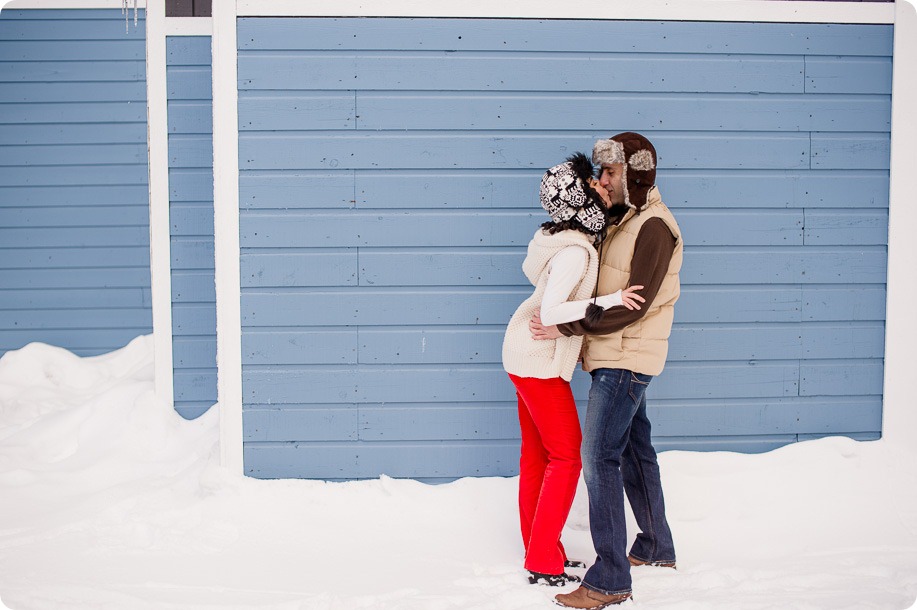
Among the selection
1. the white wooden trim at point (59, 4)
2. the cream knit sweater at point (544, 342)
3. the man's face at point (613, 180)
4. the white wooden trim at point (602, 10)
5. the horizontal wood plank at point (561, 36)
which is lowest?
the cream knit sweater at point (544, 342)

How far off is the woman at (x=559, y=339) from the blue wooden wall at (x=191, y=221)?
241 cm

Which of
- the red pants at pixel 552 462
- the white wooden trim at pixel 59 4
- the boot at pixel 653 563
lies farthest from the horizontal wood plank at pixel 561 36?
the white wooden trim at pixel 59 4

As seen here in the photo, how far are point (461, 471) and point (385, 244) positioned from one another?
1195mm

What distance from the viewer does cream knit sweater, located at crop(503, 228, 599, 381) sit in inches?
128

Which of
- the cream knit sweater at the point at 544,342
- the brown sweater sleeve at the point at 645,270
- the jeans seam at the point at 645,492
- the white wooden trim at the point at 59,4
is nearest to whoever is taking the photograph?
the brown sweater sleeve at the point at 645,270

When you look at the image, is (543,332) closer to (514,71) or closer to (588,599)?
(588,599)

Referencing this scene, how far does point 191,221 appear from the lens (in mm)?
5047

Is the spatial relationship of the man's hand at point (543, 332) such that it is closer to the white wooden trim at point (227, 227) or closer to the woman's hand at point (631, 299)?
the woman's hand at point (631, 299)

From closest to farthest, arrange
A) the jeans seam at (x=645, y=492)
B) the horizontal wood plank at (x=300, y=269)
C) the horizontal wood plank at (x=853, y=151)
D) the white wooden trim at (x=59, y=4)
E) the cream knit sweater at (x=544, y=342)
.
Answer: the cream knit sweater at (x=544, y=342) → the jeans seam at (x=645, y=492) → the horizontal wood plank at (x=300, y=269) → the horizontal wood plank at (x=853, y=151) → the white wooden trim at (x=59, y=4)

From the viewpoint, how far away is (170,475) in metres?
4.49

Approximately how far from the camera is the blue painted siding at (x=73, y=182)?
6.39m

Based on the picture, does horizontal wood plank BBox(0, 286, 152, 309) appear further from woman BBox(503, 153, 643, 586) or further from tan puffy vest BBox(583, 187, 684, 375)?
tan puffy vest BBox(583, 187, 684, 375)

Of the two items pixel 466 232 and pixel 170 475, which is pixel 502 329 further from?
pixel 170 475

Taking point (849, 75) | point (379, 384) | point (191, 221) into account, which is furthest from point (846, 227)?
point (191, 221)
